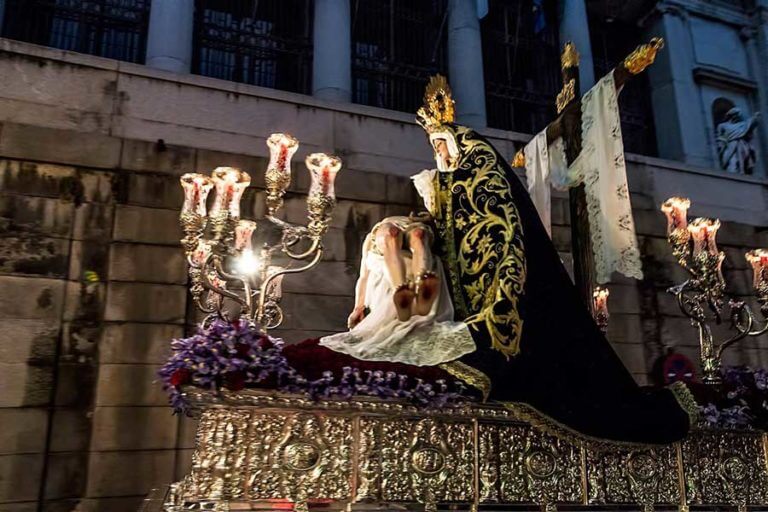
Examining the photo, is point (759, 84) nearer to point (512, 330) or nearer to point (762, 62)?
point (762, 62)

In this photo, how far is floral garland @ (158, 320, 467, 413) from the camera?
3.66 metres

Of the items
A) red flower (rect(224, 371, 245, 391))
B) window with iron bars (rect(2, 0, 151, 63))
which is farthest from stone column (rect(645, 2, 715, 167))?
red flower (rect(224, 371, 245, 391))

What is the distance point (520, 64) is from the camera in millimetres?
17125

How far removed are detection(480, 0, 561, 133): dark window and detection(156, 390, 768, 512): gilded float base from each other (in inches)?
472

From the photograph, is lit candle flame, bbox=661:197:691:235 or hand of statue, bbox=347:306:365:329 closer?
hand of statue, bbox=347:306:365:329

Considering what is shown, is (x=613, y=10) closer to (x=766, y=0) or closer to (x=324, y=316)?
(x=766, y=0)

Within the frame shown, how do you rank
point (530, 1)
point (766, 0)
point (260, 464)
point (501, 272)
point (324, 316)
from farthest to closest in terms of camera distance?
1. point (766, 0)
2. point (530, 1)
3. point (324, 316)
4. point (501, 272)
5. point (260, 464)

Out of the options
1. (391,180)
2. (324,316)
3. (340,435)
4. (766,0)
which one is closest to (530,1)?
(766,0)

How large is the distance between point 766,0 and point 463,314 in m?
19.7

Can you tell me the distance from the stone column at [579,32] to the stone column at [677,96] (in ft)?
7.69

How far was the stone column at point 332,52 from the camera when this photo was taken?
12.9 m

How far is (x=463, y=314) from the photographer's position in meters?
4.73

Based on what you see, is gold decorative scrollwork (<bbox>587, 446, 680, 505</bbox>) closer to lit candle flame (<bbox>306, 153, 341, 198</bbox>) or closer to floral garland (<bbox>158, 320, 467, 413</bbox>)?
floral garland (<bbox>158, 320, 467, 413</bbox>)

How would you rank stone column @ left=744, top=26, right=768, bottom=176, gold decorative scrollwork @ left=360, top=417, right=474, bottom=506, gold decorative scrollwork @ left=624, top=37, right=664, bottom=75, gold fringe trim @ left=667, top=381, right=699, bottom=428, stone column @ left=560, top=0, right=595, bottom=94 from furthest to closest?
stone column @ left=744, top=26, right=768, bottom=176, stone column @ left=560, top=0, right=595, bottom=94, gold decorative scrollwork @ left=624, top=37, right=664, bottom=75, gold fringe trim @ left=667, top=381, right=699, bottom=428, gold decorative scrollwork @ left=360, top=417, right=474, bottom=506
